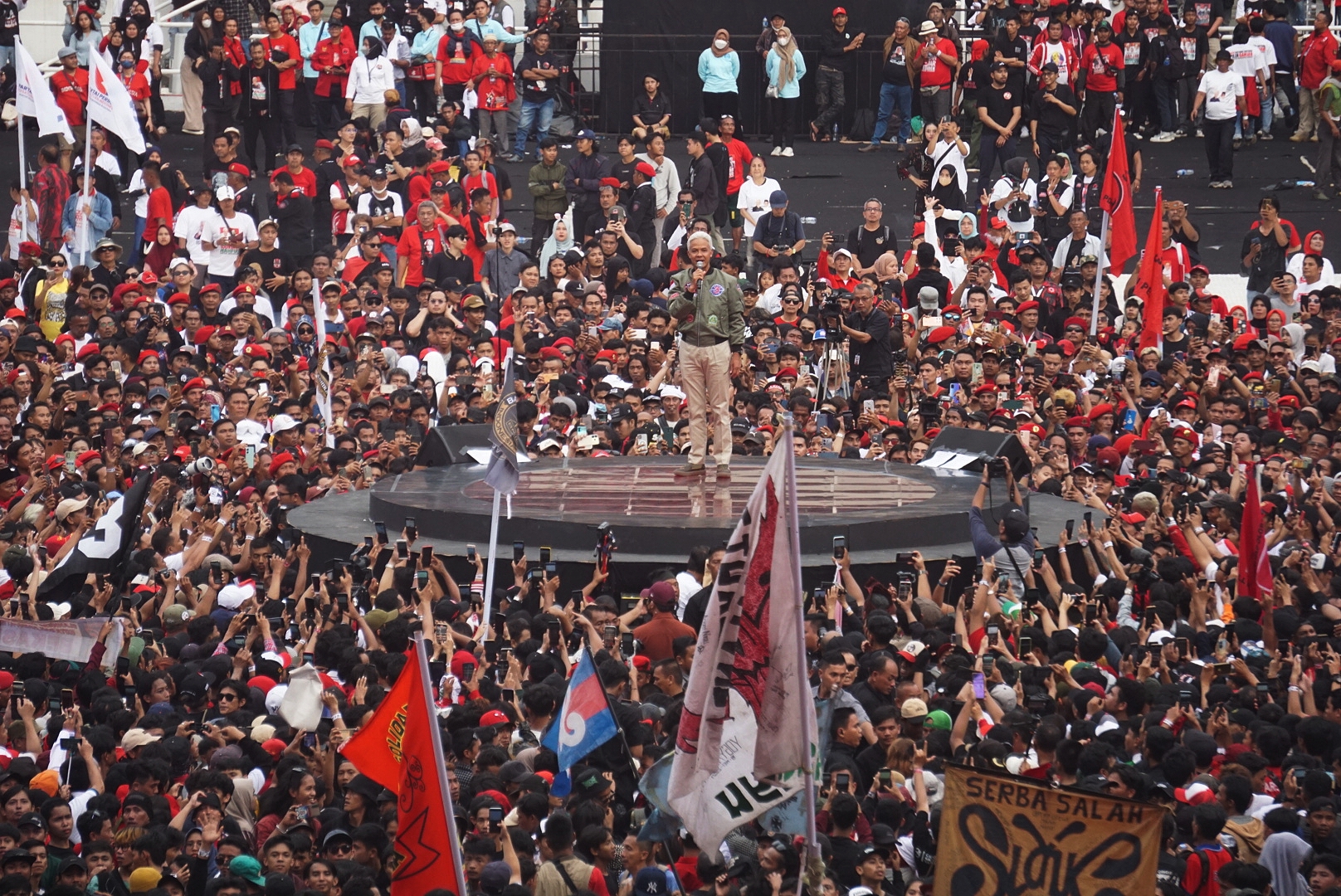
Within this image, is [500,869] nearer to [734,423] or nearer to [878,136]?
[734,423]

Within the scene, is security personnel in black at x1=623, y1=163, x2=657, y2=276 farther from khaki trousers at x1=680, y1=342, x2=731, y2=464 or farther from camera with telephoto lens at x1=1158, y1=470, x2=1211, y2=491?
camera with telephoto lens at x1=1158, y1=470, x2=1211, y2=491

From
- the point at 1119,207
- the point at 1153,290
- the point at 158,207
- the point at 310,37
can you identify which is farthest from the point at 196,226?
the point at 1153,290

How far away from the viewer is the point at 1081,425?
18.9 meters

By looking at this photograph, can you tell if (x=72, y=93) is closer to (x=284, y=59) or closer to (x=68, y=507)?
(x=284, y=59)

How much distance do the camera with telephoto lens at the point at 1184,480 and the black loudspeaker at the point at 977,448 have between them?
54.1 inches

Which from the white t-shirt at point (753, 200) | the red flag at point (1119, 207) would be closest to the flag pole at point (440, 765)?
the red flag at point (1119, 207)

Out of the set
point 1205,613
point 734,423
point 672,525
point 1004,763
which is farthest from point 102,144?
point 1004,763

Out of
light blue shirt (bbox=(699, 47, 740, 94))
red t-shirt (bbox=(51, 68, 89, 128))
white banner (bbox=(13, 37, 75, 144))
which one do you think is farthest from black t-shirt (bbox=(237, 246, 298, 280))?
light blue shirt (bbox=(699, 47, 740, 94))

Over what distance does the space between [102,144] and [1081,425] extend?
1368 cm

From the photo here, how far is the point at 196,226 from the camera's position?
23891 mm

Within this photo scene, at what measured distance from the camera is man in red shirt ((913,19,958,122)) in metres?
27.8

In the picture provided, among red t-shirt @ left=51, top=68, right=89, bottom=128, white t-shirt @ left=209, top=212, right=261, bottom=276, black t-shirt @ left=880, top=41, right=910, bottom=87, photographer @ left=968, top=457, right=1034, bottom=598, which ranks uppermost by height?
black t-shirt @ left=880, top=41, right=910, bottom=87

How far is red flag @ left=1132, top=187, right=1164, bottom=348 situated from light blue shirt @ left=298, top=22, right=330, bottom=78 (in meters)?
12.9

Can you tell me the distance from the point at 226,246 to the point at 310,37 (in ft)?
20.9
